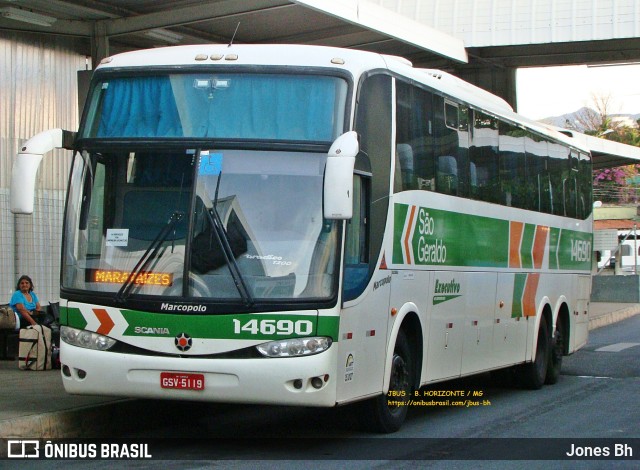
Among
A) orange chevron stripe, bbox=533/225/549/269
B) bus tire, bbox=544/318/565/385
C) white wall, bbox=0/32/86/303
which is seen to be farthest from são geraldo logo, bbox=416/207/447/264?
white wall, bbox=0/32/86/303

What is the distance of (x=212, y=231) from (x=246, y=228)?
11.1 inches

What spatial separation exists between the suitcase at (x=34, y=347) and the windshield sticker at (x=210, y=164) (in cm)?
580

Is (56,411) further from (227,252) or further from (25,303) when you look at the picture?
(25,303)

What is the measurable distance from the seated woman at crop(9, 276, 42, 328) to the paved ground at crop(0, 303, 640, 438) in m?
2.86

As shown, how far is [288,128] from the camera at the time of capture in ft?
31.8

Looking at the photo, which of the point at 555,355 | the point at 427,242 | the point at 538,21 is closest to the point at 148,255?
the point at 427,242

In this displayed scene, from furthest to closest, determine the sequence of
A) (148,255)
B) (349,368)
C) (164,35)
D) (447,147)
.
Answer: (164,35)
(447,147)
(349,368)
(148,255)

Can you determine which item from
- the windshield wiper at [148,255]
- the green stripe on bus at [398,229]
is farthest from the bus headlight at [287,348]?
the green stripe on bus at [398,229]

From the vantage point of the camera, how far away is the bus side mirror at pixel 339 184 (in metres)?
8.88

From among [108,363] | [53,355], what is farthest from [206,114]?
[53,355]

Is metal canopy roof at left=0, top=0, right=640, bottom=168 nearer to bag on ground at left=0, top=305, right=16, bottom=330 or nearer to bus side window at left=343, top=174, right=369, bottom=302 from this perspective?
bag on ground at left=0, top=305, right=16, bottom=330

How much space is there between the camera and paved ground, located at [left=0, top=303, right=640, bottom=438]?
32.2 ft

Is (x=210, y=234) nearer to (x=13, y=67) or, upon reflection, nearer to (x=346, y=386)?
(x=346, y=386)

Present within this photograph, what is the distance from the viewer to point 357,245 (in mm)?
9922
